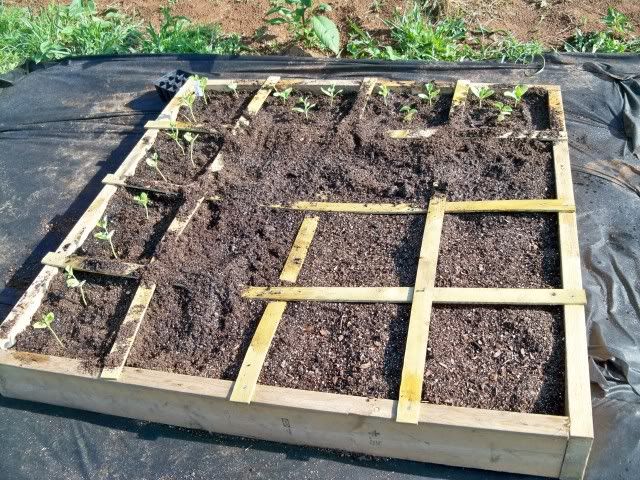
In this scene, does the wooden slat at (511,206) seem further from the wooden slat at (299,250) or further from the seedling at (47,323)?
the seedling at (47,323)

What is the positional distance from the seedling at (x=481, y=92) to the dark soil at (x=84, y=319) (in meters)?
2.33

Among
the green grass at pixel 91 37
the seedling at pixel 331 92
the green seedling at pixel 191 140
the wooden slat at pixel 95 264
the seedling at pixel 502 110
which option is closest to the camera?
the wooden slat at pixel 95 264

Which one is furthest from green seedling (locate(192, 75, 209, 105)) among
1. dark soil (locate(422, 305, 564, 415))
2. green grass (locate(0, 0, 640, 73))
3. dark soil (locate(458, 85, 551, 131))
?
dark soil (locate(422, 305, 564, 415))

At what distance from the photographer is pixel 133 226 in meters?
3.63

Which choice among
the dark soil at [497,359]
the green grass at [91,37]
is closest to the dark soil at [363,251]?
the dark soil at [497,359]

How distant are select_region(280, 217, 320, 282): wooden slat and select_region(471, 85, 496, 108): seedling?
1360 mm

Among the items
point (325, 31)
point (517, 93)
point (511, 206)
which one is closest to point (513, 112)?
point (517, 93)

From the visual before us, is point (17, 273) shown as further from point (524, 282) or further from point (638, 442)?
point (638, 442)

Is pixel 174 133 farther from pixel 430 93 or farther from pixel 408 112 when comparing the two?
pixel 430 93

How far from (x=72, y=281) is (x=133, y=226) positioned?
→ 604 mm

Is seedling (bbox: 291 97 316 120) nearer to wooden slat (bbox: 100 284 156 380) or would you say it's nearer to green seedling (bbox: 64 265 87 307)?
wooden slat (bbox: 100 284 156 380)

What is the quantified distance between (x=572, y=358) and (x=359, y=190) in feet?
4.84

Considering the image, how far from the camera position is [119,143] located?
4594 millimetres

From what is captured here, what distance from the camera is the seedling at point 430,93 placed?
405cm
